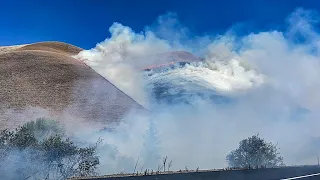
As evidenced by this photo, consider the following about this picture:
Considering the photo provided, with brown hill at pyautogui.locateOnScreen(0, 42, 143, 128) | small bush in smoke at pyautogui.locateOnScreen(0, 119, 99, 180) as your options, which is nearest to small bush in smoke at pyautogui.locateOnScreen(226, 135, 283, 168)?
small bush in smoke at pyautogui.locateOnScreen(0, 119, 99, 180)

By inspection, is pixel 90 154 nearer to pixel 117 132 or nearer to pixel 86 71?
pixel 117 132

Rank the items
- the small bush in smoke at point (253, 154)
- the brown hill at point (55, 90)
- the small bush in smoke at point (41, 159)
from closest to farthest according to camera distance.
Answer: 1. the small bush in smoke at point (41, 159)
2. the small bush in smoke at point (253, 154)
3. the brown hill at point (55, 90)

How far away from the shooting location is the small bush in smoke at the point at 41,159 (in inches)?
1078

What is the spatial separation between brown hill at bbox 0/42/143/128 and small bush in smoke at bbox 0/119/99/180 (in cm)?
4539

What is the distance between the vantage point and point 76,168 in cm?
3322

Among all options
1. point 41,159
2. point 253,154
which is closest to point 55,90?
point 253,154

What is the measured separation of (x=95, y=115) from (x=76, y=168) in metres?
63.4

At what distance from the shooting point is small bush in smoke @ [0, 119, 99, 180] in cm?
2739

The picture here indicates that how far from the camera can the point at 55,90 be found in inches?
4181

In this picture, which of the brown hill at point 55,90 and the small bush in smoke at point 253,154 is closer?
the small bush in smoke at point 253,154

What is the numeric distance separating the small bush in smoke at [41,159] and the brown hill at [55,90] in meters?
45.4

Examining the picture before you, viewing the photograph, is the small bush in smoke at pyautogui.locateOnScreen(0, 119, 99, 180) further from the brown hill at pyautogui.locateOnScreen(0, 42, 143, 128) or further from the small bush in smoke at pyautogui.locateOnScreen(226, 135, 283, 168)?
the brown hill at pyautogui.locateOnScreen(0, 42, 143, 128)

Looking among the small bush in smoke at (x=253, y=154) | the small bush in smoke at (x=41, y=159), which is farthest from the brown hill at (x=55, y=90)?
the small bush in smoke at (x=253, y=154)

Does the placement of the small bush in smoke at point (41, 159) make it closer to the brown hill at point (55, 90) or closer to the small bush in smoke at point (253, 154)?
the small bush in smoke at point (253, 154)
